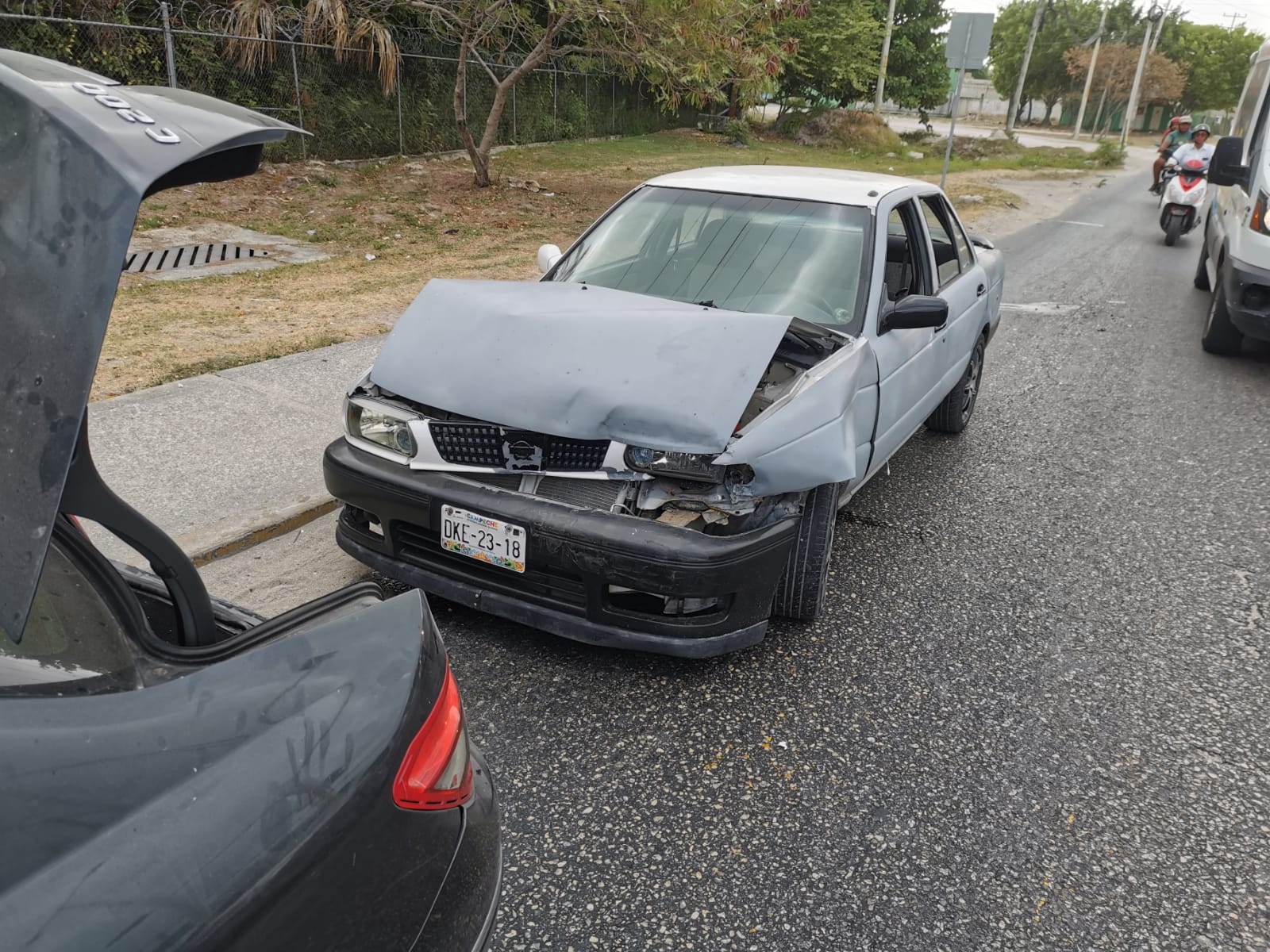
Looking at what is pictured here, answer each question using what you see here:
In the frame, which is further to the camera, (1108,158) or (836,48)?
(1108,158)

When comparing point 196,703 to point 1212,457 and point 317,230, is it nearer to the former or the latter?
point 1212,457

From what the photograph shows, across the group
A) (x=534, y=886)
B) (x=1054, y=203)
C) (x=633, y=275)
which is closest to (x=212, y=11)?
(x=633, y=275)

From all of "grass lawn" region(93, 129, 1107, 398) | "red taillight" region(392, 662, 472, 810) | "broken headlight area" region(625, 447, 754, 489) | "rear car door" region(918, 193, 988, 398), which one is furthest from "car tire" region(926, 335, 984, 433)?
"red taillight" region(392, 662, 472, 810)

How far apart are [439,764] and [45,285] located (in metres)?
0.90

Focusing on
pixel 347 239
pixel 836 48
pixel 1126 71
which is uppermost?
pixel 1126 71

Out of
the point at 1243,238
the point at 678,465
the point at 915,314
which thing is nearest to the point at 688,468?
the point at 678,465

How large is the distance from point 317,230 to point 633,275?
8.05 meters

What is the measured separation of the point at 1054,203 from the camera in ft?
67.8

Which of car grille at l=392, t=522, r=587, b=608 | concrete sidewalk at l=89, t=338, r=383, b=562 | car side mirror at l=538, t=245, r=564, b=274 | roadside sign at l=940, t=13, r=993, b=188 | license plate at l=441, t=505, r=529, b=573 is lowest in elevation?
concrete sidewalk at l=89, t=338, r=383, b=562

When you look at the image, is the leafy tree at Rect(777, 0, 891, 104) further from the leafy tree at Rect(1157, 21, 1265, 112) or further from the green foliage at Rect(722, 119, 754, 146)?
the leafy tree at Rect(1157, 21, 1265, 112)

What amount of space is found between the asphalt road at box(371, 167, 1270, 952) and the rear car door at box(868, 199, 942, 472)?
21.5 inches

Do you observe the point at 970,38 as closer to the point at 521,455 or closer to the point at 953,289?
the point at 953,289

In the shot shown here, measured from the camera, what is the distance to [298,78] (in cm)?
1454

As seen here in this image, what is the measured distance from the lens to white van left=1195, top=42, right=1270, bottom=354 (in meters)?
6.96
